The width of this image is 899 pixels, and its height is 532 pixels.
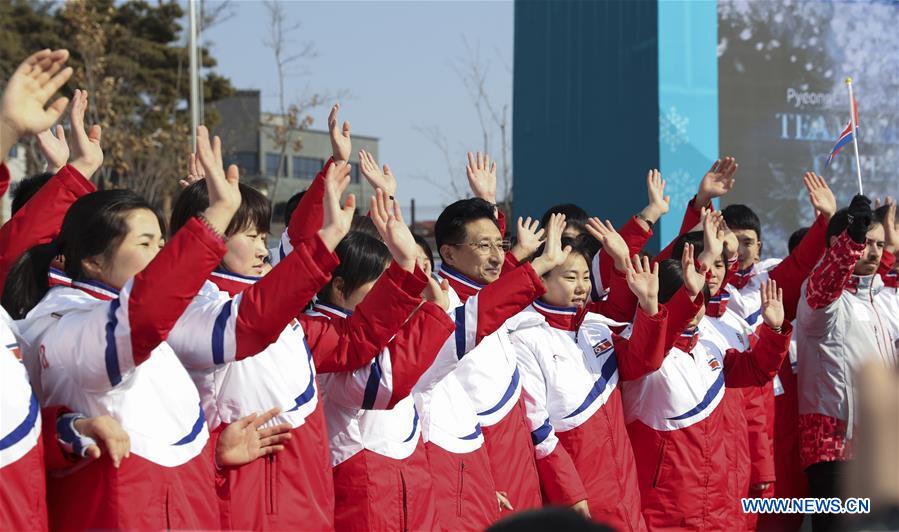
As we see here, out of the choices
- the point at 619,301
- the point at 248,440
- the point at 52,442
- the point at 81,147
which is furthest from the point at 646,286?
the point at 52,442

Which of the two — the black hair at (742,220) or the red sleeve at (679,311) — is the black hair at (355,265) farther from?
the black hair at (742,220)

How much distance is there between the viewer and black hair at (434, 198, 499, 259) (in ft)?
13.9

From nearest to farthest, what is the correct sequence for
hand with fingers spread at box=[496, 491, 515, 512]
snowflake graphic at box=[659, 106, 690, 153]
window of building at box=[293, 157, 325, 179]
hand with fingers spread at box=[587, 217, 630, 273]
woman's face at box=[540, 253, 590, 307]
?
hand with fingers spread at box=[496, 491, 515, 512] < woman's face at box=[540, 253, 590, 307] < hand with fingers spread at box=[587, 217, 630, 273] < snowflake graphic at box=[659, 106, 690, 153] < window of building at box=[293, 157, 325, 179]

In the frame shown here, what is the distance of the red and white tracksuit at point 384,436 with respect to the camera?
324 centimetres

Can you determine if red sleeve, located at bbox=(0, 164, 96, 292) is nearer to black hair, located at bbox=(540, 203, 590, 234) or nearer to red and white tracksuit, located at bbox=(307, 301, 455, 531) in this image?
red and white tracksuit, located at bbox=(307, 301, 455, 531)

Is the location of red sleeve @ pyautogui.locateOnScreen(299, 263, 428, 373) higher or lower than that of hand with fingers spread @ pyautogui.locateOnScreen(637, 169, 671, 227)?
lower

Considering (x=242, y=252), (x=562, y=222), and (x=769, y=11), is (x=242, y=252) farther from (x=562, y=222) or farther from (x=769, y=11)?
(x=769, y=11)

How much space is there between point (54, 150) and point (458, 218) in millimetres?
1609

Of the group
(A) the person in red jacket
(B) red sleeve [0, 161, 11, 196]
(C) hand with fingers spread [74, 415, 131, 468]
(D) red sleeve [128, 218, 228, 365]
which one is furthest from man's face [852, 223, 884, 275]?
(B) red sleeve [0, 161, 11, 196]

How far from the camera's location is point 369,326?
3.20m

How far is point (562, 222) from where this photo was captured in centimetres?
412

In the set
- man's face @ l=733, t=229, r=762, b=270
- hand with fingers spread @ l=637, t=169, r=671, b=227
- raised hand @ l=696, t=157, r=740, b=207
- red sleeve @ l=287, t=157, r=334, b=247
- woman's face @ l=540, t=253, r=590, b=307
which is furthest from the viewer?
man's face @ l=733, t=229, r=762, b=270

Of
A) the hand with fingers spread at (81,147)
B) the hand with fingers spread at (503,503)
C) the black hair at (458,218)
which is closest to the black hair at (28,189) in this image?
the hand with fingers spread at (81,147)

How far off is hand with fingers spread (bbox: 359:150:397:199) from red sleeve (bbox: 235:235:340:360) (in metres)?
1.19
